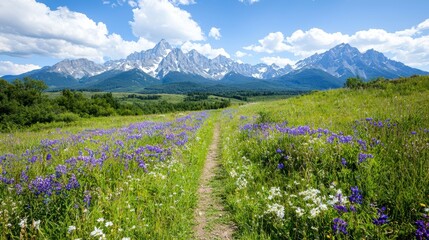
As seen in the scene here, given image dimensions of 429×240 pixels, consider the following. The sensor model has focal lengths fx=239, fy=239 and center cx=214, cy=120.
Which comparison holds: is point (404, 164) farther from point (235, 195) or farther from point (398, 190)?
point (235, 195)

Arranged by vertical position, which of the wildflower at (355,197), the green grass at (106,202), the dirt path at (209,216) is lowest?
the dirt path at (209,216)

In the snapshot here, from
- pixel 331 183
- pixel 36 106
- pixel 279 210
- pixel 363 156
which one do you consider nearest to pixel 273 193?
pixel 279 210

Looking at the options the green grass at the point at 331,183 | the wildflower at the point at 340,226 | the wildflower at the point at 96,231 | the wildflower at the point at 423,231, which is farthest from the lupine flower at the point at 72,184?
the wildflower at the point at 423,231

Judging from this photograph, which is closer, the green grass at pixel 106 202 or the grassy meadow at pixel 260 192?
the grassy meadow at pixel 260 192

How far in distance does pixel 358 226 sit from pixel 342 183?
1714mm

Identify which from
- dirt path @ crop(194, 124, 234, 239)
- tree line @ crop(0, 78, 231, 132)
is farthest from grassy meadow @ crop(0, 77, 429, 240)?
tree line @ crop(0, 78, 231, 132)

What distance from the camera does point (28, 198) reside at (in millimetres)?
4902

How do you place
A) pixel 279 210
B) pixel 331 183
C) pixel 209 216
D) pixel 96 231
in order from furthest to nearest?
1. pixel 209 216
2. pixel 331 183
3. pixel 279 210
4. pixel 96 231

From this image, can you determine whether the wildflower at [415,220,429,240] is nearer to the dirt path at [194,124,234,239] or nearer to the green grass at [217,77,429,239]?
the green grass at [217,77,429,239]

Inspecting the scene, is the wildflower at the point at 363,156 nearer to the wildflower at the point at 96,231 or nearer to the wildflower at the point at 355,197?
the wildflower at the point at 355,197

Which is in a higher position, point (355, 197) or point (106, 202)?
point (355, 197)

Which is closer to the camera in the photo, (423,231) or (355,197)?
(423,231)

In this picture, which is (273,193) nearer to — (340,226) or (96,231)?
(340,226)

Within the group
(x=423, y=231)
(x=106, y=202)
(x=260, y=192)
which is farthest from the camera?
(x=260, y=192)
